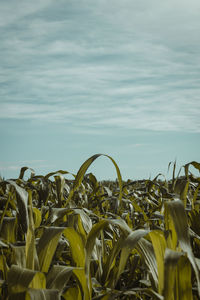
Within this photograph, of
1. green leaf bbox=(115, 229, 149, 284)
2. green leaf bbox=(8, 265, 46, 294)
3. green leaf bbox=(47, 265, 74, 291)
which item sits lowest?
green leaf bbox=(47, 265, 74, 291)

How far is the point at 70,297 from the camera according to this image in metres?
1.00

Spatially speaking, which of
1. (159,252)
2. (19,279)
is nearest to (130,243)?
(159,252)

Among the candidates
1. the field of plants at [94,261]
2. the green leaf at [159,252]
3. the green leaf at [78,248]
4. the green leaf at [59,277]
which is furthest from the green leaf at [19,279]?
the green leaf at [159,252]

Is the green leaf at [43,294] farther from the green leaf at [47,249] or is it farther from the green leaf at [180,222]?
the green leaf at [180,222]

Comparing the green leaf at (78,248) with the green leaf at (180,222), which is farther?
the green leaf at (78,248)

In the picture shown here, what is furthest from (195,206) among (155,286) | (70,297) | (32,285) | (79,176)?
(32,285)

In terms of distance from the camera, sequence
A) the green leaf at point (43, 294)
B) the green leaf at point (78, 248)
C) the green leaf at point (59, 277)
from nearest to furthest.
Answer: the green leaf at point (43, 294) < the green leaf at point (59, 277) < the green leaf at point (78, 248)

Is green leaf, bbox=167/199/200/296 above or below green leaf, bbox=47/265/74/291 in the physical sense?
above

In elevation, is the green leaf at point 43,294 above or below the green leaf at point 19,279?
below

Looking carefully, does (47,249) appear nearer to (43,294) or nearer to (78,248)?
(78,248)

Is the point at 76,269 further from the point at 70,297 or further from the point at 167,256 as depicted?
the point at 167,256

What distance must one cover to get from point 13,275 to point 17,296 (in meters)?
0.05

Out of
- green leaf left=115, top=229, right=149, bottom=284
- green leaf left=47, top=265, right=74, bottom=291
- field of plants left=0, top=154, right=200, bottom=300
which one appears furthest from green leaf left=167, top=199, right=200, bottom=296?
green leaf left=47, top=265, right=74, bottom=291

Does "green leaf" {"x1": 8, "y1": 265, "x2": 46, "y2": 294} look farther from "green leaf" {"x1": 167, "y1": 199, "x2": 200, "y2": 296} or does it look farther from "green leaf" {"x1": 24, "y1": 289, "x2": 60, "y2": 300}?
"green leaf" {"x1": 167, "y1": 199, "x2": 200, "y2": 296}
